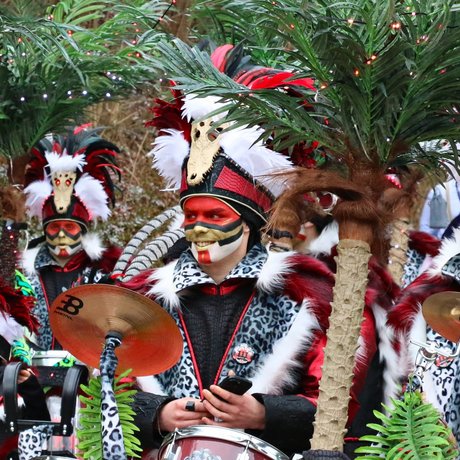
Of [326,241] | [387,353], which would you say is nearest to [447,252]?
[387,353]

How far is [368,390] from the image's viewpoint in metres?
5.34

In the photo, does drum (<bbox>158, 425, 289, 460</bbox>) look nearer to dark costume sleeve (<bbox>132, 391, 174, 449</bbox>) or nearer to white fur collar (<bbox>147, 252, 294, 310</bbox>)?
dark costume sleeve (<bbox>132, 391, 174, 449</bbox>)

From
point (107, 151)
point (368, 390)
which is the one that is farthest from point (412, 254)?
point (368, 390)

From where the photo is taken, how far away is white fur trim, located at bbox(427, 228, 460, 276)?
5.14 m

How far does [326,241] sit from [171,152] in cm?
129

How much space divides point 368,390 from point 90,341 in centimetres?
130

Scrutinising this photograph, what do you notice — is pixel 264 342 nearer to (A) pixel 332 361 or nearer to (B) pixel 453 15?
(A) pixel 332 361

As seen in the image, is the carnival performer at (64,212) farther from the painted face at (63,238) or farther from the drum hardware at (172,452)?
the drum hardware at (172,452)

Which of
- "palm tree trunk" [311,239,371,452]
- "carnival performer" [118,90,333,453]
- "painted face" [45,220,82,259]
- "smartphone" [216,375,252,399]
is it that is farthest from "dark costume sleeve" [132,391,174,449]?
"painted face" [45,220,82,259]

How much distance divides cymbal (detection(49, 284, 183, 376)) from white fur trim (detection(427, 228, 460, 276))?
3.94 ft

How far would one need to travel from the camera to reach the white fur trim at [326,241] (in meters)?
6.04

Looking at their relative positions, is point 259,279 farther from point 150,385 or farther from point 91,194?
point 91,194

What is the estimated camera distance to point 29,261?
796 centimetres

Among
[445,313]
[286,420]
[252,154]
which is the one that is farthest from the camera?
[252,154]
